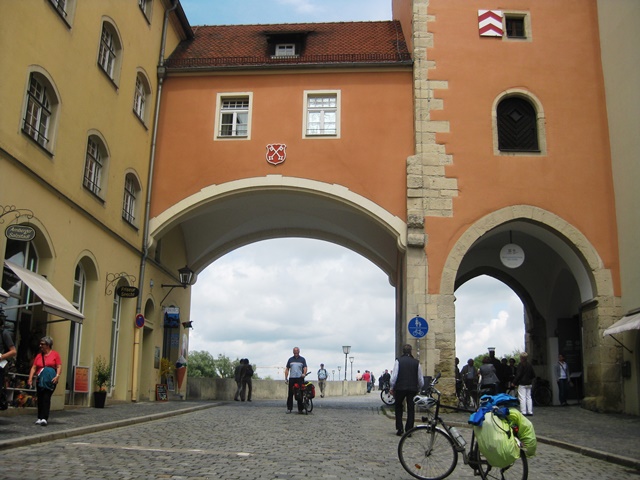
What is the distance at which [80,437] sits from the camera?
10594mm

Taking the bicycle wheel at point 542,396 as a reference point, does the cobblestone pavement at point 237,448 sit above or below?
below

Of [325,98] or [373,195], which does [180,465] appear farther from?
[325,98]

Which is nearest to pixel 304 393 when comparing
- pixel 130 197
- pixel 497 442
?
pixel 130 197

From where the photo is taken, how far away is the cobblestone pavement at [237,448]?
7688 millimetres

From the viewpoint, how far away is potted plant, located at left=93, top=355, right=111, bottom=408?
54.8ft

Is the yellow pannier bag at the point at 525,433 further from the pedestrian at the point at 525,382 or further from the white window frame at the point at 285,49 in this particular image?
the white window frame at the point at 285,49

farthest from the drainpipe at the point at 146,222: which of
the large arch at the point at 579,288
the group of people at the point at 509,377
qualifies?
the group of people at the point at 509,377

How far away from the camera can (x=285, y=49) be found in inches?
900

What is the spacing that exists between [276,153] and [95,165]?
5.24 metres

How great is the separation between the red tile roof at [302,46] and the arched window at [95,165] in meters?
5.00

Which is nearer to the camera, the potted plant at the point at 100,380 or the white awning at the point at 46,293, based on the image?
the white awning at the point at 46,293

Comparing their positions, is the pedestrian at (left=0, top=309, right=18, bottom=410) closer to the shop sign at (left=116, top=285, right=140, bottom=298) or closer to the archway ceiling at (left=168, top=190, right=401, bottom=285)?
the shop sign at (left=116, top=285, right=140, bottom=298)

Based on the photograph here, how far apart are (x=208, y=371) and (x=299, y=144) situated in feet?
124

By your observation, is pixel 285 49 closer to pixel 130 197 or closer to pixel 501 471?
pixel 130 197
